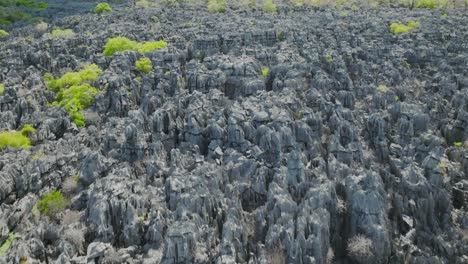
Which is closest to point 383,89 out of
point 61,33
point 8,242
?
point 8,242

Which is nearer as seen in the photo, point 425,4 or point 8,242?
point 8,242

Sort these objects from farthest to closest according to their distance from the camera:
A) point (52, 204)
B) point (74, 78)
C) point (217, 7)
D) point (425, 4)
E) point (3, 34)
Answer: point (217, 7)
point (425, 4)
point (3, 34)
point (74, 78)
point (52, 204)

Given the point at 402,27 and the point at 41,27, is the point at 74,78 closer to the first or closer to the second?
the point at 41,27

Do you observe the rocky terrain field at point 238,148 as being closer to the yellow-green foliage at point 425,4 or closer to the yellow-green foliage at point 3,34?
the yellow-green foliage at point 3,34

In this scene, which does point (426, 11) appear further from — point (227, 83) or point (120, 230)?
point (120, 230)

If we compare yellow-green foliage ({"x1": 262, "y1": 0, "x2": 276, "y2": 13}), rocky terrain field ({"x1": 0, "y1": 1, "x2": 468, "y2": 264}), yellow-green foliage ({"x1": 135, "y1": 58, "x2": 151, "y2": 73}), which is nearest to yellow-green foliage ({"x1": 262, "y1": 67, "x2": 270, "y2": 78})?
rocky terrain field ({"x1": 0, "y1": 1, "x2": 468, "y2": 264})

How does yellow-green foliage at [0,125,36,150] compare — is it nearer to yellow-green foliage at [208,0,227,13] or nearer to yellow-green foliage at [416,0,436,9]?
yellow-green foliage at [208,0,227,13]

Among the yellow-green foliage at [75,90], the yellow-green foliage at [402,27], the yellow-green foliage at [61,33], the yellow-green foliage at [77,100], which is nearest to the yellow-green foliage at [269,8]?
the yellow-green foliage at [402,27]
